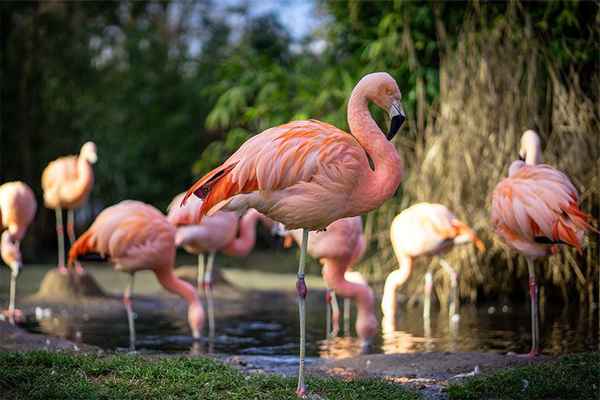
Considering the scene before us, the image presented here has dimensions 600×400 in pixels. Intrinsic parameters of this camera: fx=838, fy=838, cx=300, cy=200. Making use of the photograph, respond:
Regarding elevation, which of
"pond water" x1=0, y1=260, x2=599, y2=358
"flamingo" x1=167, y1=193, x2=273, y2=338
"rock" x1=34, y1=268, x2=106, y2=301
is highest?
"flamingo" x1=167, y1=193, x2=273, y2=338

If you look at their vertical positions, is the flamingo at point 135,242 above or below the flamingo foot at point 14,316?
above

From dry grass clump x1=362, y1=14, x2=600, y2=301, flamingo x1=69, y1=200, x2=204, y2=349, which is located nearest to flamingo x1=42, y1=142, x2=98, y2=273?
flamingo x1=69, y1=200, x2=204, y2=349

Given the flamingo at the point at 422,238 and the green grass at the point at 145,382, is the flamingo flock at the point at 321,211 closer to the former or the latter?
the flamingo at the point at 422,238

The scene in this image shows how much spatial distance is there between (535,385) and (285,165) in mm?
1659

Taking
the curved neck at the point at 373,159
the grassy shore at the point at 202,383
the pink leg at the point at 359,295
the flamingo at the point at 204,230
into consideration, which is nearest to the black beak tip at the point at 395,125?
the curved neck at the point at 373,159

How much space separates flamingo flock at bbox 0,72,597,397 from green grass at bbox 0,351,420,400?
229mm

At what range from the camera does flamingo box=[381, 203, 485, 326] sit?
A: 7.54 metres

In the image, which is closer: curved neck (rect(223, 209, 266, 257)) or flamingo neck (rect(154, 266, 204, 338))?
flamingo neck (rect(154, 266, 204, 338))

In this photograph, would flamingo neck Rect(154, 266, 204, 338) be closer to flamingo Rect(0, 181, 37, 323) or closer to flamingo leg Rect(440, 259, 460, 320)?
flamingo Rect(0, 181, 37, 323)

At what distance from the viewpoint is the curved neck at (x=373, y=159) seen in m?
4.18

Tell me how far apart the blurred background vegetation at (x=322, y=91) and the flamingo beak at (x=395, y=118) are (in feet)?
13.3

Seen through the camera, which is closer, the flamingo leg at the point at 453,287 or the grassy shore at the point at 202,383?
the grassy shore at the point at 202,383

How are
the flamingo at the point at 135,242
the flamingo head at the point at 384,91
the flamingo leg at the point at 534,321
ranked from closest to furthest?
the flamingo head at the point at 384,91 < the flamingo leg at the point at 534,321 < the flamingo at the point at 135,242

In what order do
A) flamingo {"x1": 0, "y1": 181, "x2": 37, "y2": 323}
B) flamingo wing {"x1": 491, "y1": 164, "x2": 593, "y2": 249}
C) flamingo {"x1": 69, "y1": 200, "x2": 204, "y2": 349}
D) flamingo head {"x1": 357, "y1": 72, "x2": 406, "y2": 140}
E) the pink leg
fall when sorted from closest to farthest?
flamingo head {"x1": 357, "y1": 72, "x2": 406, "y2": 140} < flamingo wing {"x1": 491, "y1": 164, "x2": 593, "y2": 249} < the pink leg < flamingo {"x1": 69, "y1": 200, "x2": 204, "y2": 349} < flamingo {"x1": 0, "y1": 181, "x2": 37, "y2": 323}
